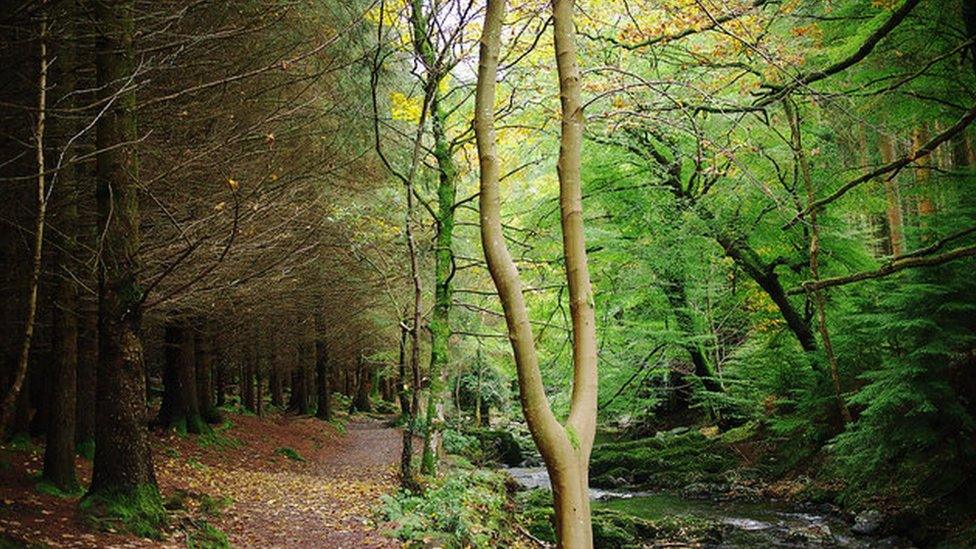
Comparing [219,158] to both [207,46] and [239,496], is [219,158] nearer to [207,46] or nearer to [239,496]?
[207,46]

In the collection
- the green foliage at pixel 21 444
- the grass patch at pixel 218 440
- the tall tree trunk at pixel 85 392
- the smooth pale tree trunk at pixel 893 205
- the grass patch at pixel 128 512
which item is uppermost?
the smooth pale tree trunk at pixel 893 205

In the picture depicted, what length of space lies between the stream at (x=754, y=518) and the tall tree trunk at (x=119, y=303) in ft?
32.0

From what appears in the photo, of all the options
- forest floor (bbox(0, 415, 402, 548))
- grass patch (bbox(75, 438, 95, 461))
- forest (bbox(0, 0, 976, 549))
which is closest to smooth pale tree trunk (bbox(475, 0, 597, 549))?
forest (bbox(0, 0, 976, 549))

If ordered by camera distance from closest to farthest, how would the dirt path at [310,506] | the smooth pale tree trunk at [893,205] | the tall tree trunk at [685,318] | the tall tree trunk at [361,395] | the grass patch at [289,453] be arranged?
the dirt path at [310,506] < the smooth pale tree trunk at [893,205] < the grass patch at [289,453] < the tall tree trunk at [685,318] < the tall tree trunk at [361,395]

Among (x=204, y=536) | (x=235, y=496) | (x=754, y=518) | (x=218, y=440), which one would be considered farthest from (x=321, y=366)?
(x=204, y=536)

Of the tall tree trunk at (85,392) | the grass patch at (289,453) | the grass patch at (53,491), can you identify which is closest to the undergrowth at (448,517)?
the grass patch at (53,491)

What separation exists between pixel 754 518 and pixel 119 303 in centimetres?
1257

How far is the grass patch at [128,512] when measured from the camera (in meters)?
6.29

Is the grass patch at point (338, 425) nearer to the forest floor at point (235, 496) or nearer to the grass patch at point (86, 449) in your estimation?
the forest floor at point (235, 496)

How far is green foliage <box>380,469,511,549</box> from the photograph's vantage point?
26.6 feet

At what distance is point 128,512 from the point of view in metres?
6.50

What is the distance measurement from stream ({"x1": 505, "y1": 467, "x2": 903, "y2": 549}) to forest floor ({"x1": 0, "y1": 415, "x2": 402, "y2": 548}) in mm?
6119

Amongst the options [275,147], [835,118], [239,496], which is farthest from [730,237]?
[239,496]

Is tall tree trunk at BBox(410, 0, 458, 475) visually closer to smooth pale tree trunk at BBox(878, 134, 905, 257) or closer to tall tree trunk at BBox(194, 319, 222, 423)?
tall tree trunk at BBox(194, 319, 222, 423)
